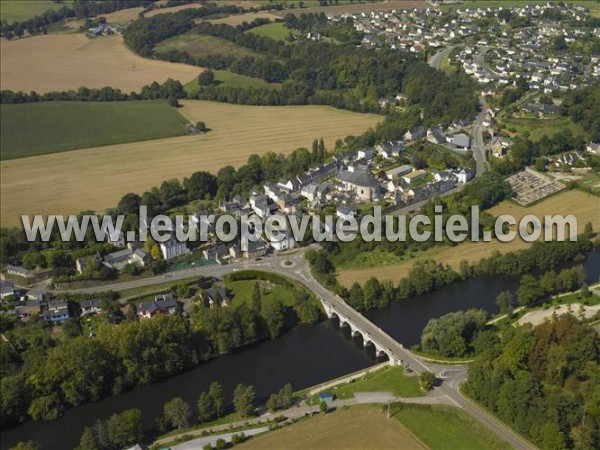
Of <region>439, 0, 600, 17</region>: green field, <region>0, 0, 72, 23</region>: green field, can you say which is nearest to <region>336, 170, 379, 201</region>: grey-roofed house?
<region>439, 0, 600, 17</region>: green field

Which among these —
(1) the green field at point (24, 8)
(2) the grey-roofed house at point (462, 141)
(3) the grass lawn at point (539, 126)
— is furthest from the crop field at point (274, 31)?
(2) the grey-roofed house at point (462, 141)

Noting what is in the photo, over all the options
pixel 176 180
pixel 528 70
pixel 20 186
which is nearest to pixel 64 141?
pixel 20 186

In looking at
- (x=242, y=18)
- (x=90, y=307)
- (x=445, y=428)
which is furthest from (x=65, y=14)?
(x=445, y=428)

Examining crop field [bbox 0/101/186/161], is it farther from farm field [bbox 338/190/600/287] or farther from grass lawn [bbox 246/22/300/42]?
farm field [bbox 338/190/600/287]

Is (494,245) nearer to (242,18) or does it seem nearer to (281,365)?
(281,365)

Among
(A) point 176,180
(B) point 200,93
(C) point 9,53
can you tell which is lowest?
(A) point 176,180

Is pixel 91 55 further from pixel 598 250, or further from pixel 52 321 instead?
pixel 598 250
